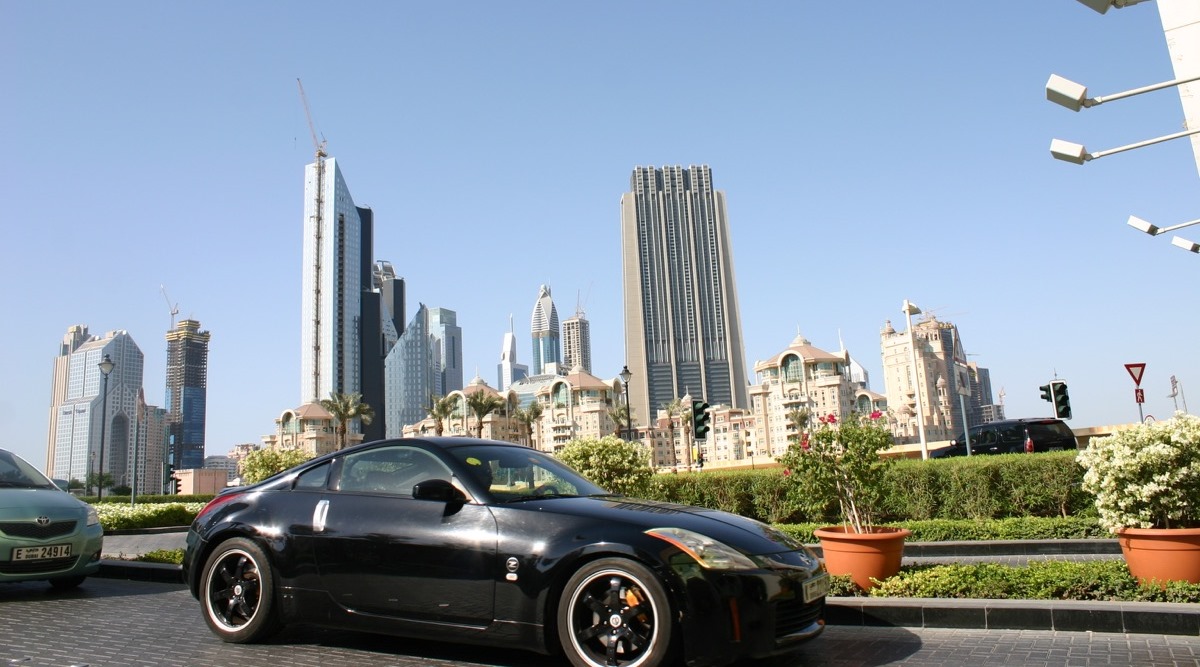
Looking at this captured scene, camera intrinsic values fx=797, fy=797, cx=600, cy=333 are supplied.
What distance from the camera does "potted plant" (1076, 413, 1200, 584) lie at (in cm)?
574

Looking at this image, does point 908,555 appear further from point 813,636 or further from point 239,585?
point 239,585

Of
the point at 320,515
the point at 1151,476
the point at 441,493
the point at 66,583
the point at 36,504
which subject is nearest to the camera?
the point at 441,493

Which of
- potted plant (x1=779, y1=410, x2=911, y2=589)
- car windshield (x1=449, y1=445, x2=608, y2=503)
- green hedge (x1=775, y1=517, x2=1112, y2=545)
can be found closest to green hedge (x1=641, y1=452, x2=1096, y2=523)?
green hedge (x1=775, y1=517, x2=1112, y2=545)

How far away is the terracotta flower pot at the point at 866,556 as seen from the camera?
21.5ft

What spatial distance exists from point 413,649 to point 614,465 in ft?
32.4

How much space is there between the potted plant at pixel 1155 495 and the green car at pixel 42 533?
30.2ft

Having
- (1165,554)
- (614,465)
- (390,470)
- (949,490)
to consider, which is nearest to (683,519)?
(390,470)

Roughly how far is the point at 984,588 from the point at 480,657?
3816 mm

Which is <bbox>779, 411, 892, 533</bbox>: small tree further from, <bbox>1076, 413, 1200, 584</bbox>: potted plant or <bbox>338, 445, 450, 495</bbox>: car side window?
<bbox>338, 445, 450, 495</bbox>: car side window

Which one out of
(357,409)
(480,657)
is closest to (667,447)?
(357,409)

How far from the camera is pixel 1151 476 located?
6.06 metres

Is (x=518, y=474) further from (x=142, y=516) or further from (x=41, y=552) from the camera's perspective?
(x=142, y=516)

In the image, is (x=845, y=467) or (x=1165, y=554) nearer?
(x=1165, y=554)

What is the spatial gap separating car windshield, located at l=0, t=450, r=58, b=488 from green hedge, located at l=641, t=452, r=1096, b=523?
8.72 metres
